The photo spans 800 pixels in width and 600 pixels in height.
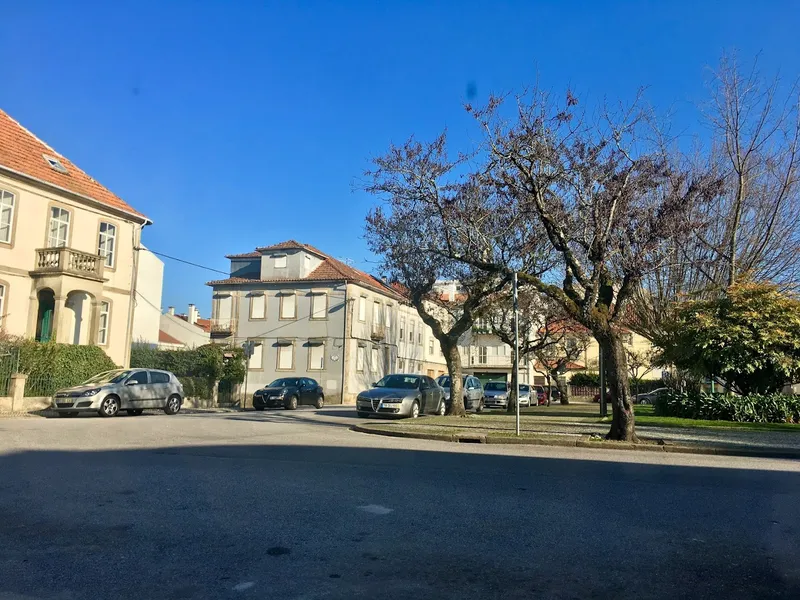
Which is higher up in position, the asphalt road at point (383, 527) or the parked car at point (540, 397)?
the parked car at point (540, 397)

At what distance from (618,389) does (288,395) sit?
699 inches

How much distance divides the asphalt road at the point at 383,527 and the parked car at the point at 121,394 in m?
8.92

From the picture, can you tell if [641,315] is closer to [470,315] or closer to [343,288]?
[470,315]

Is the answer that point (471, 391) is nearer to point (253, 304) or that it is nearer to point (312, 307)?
point (312, 307)

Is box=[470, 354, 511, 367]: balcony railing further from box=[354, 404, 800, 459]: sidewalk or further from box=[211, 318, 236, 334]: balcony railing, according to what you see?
box=[354, 404, 800, 459]: sidewalk

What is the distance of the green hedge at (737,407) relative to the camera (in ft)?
66.9

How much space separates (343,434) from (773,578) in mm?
11573

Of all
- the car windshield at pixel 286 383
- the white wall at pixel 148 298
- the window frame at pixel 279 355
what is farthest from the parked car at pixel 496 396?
the white wall at pixel 148 298

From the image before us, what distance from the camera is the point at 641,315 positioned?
Result: 966 inches

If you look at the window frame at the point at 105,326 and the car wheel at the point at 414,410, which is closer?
the car wheel at the point at 414,410

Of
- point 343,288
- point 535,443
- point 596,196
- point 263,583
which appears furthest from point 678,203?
point 343,288

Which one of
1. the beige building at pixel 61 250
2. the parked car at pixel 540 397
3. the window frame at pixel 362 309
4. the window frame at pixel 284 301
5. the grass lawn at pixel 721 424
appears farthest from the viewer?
the parked car at pixel 540 397

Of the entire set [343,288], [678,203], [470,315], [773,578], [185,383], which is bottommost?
[773,578]

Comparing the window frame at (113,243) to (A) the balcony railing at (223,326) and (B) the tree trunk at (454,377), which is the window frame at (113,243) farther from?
(A) the balcony railing at (223,326)
